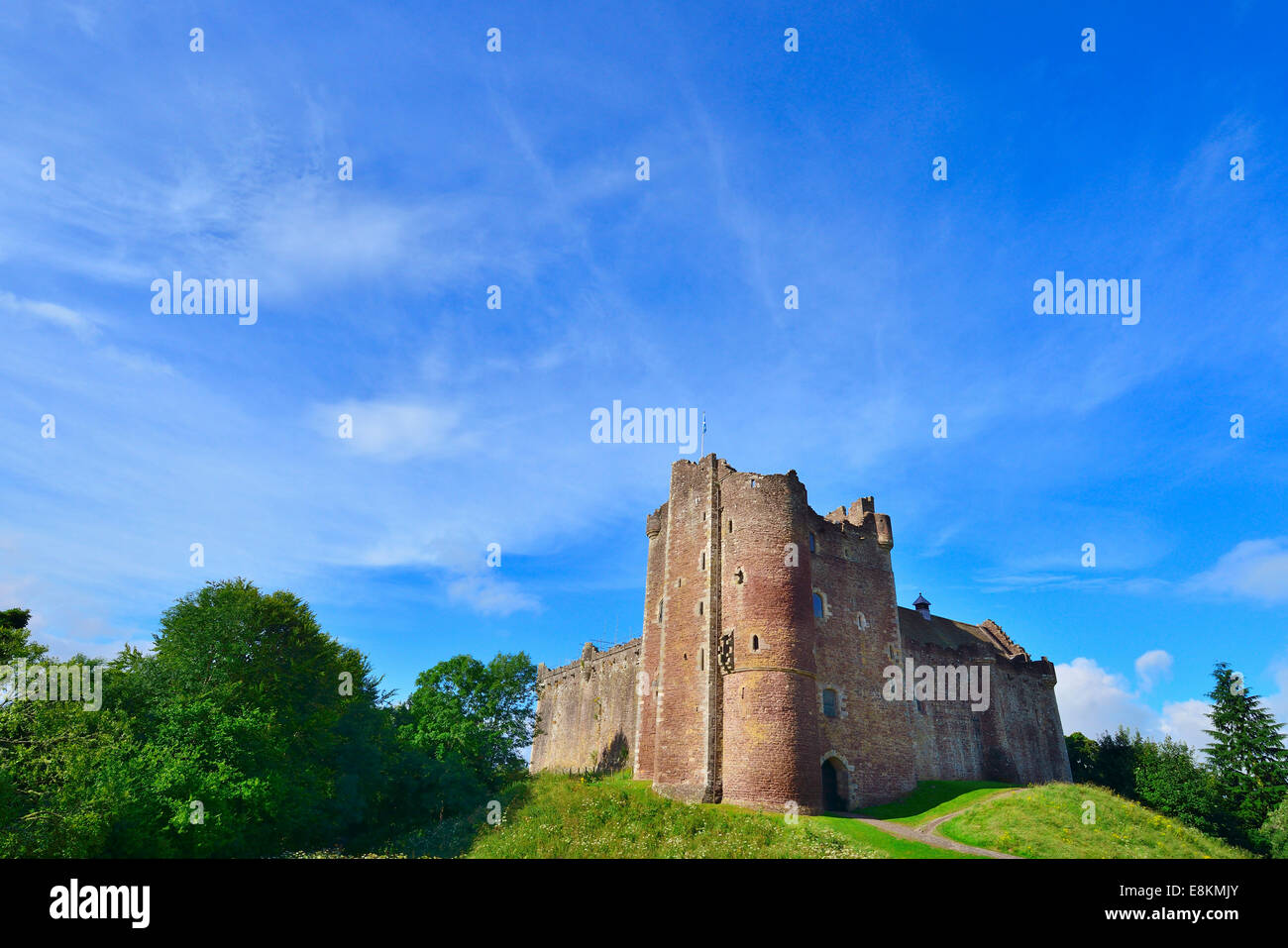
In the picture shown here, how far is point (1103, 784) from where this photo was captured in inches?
2156

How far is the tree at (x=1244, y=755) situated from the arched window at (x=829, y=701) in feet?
101

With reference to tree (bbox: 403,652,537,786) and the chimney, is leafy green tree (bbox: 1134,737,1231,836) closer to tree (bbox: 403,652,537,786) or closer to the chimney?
the chimney

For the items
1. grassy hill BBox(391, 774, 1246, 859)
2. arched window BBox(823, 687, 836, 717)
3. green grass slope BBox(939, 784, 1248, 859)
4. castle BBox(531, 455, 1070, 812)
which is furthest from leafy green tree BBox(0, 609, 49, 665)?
green grass slope BBox(939, 784, 1248, 859)

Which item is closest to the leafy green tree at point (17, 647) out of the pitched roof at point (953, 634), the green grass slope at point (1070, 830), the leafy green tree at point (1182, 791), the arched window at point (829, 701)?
the arched window at point (829, 701)

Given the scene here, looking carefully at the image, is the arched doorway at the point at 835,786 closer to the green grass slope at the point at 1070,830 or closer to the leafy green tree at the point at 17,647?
the green grass slope at the point at 1070,830

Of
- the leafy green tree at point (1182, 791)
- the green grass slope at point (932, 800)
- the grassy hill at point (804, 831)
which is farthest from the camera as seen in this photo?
the leafy green tree at point (1182, 791)

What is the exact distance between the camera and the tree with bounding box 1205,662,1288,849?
157 feet

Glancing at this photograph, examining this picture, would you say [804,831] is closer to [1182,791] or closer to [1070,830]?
[1070,830]

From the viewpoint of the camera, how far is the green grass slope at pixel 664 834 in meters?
26.0

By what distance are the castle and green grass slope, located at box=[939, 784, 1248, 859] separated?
6.75 metres

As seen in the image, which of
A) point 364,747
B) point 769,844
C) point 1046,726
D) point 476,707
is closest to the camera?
point 769,844
